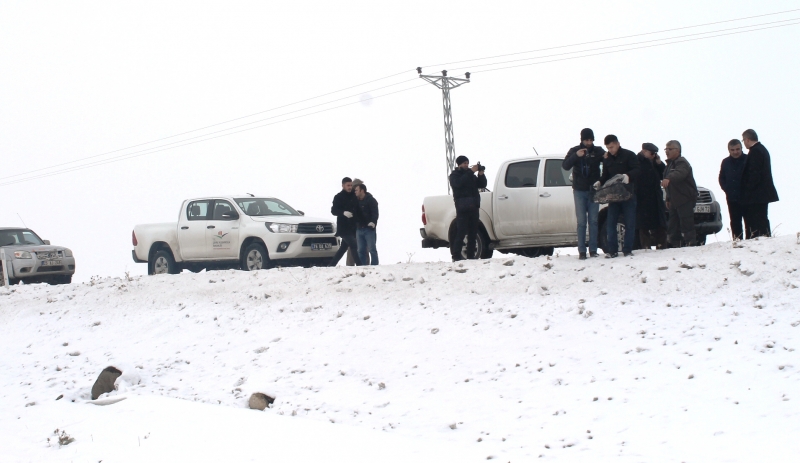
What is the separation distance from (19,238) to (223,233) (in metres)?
8.71

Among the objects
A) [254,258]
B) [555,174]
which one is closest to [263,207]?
[254,258]

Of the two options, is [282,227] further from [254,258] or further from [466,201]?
[466,201]

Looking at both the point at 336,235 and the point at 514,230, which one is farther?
the point at 336,235

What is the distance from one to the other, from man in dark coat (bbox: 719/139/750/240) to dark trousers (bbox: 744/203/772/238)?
0.07m

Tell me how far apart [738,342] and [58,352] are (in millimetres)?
9418

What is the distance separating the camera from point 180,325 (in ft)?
41.9

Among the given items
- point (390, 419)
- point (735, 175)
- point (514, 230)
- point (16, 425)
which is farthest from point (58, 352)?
point (735, 175)

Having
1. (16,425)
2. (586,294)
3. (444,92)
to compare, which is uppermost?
(444,92)

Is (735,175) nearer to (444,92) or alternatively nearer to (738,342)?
(738,342)

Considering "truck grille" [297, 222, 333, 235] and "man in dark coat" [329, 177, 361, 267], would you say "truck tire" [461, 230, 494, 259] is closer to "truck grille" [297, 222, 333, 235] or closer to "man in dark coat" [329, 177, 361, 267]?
"man in dark coat" [329, 177, 361, 267]

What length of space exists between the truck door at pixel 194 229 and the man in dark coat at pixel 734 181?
34.4 ft

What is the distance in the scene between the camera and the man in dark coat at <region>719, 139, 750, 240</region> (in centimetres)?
1235

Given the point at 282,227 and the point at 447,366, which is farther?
the point at 282,227

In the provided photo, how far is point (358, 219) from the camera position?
15812mm
